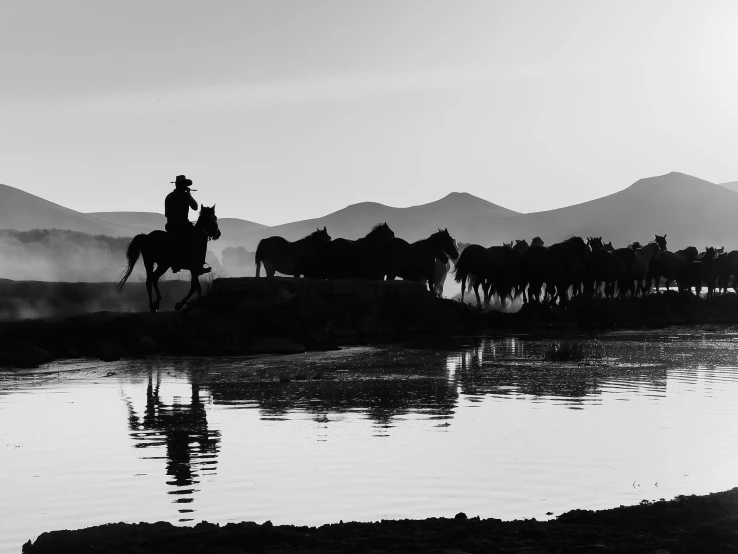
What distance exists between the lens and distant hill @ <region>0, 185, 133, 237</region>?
495 feet

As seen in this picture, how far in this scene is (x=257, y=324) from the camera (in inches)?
1016

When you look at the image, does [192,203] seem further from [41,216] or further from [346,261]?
[41,216]

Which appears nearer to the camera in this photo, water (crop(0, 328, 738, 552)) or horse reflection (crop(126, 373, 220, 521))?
water (crop(0, 328, 738, 552))

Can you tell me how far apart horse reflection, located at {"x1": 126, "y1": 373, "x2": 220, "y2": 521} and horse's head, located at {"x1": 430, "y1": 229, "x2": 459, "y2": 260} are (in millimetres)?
28358

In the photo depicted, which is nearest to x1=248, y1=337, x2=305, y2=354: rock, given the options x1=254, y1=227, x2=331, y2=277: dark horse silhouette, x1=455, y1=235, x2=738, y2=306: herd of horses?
x1=254, y1=227, x2=331, y2=277: dark horse silhouette

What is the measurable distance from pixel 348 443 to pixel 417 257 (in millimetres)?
32903

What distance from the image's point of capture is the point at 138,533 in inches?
246

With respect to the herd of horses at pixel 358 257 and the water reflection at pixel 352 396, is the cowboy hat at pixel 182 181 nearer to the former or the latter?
the water reflection at pixel 352 396

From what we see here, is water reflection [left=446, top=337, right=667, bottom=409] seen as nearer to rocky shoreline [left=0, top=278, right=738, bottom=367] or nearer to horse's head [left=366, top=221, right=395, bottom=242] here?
rocky shoreline [left=0, top=278, right=738, bottom=367]

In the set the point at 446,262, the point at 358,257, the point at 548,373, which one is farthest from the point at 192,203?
the point at 446,262

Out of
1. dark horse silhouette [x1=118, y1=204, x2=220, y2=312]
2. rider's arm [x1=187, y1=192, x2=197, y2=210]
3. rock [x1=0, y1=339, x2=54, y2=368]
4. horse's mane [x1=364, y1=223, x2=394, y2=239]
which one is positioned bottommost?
rock [x1=0, y1=339, x2=54, y2=368]

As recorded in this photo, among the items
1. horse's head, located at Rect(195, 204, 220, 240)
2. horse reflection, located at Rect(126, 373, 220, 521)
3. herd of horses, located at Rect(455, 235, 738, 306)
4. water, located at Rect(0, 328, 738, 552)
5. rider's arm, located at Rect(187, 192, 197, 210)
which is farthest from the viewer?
herd of horses, located at Rect(455, 235, 738, 306)

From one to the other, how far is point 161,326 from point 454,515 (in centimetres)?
1850

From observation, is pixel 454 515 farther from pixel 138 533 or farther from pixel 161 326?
pixel 161 326
